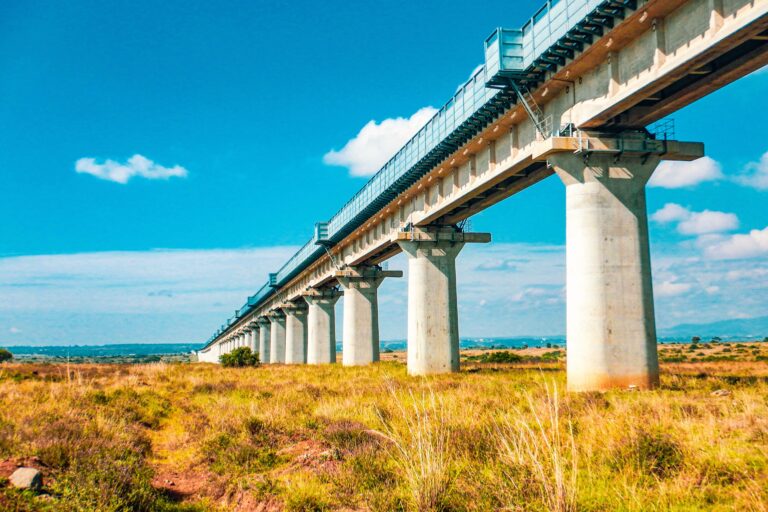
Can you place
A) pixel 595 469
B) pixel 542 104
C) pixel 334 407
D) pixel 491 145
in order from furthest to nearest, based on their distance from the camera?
pixel 491 145, pixel 542 104, pixel 334 407, pixel 595 469

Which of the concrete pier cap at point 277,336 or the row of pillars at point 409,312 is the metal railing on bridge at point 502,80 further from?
the concrete pier cap at point 277,336

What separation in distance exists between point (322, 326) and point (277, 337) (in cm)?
2754

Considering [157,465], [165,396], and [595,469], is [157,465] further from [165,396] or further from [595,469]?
[165,396]

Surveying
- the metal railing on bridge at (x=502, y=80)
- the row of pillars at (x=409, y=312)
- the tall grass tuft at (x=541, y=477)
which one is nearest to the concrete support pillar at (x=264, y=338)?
the row of pillars at (x=409, y=312)

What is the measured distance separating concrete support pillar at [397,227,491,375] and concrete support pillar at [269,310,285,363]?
51932 millimetres

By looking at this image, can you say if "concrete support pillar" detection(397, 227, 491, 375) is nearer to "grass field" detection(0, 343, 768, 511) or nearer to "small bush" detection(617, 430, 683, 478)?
"grass field" detection(0, 343, 768, 511)

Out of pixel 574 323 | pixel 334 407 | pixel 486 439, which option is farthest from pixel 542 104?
pixel 486 439

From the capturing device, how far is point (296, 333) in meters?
66.9

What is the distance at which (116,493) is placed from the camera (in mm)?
6785

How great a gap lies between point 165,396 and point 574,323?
1366 centimetres

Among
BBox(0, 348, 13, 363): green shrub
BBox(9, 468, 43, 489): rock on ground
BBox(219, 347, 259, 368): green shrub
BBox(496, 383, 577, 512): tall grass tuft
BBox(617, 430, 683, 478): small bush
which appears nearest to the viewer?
BBox(496, 383, 577, 512): tall grass tuft

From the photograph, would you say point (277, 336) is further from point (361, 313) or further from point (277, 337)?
point (361, 313)

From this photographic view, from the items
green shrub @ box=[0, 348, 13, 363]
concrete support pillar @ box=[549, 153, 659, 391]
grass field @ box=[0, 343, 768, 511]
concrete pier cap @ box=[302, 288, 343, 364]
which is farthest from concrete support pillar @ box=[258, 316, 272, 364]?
concrete support pillar @ box=[549, 153, 659, 391]

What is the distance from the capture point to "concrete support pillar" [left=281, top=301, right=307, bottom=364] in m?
64.9
